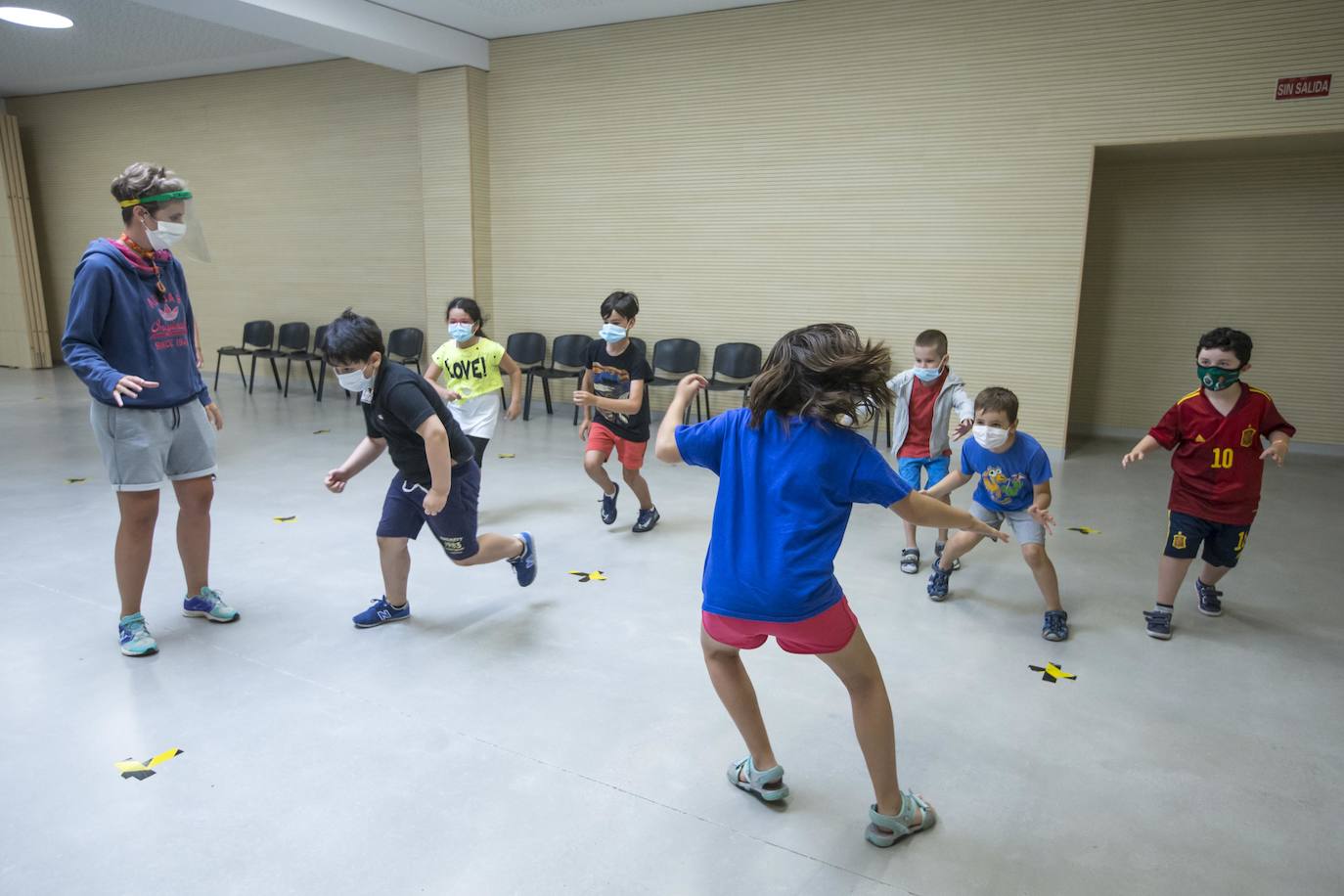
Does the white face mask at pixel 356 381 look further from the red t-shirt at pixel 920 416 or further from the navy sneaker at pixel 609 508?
the red t-shirt at pixel 920 416

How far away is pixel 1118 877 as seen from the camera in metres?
2.03

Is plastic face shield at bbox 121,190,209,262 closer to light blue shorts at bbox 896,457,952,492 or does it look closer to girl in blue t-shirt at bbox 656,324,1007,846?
girl in blue t-shirt at bbox 656,324,1007,846

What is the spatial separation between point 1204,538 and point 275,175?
10.2 metres

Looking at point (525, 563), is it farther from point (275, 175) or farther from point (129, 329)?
point (275, 175)

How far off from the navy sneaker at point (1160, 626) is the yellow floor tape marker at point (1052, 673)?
571 mm

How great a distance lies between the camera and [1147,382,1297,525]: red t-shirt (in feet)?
10.7

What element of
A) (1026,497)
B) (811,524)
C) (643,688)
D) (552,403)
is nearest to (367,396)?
(643,688)

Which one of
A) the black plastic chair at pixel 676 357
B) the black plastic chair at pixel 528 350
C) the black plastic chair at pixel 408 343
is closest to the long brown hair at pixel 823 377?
the black plastic chair at pixel 676 357

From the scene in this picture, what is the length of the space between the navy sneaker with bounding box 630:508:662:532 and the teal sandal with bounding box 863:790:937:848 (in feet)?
8.81

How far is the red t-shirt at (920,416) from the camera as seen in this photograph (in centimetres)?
410

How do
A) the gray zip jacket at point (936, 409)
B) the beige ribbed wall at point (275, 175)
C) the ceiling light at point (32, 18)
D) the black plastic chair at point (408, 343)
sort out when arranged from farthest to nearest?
the beige ribbed wall at point (275, 175) < the black plastic chair at point (408, 343) < the ceiling light at point (32, 18) < the gray zip jacket at point (936, 409)

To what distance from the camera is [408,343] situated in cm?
919

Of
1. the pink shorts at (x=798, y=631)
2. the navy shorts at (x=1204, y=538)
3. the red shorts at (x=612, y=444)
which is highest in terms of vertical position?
the pink shorts at (x=798, y=631)

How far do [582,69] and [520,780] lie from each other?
7381 mm
